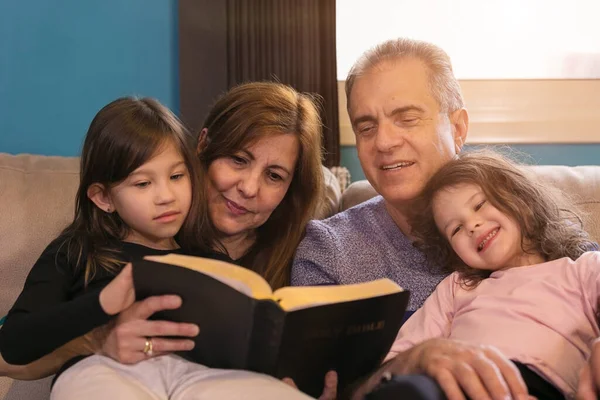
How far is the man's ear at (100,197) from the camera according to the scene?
1596 mm

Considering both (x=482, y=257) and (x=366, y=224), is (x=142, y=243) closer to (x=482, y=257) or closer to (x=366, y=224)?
(x=366, y=224)

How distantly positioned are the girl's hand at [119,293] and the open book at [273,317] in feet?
0.08

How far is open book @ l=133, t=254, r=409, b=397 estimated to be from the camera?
1.04m

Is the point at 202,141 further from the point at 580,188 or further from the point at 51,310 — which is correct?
the point at 580,188

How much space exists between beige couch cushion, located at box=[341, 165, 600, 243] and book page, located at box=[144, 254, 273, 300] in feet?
3.87

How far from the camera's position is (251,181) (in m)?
1.69

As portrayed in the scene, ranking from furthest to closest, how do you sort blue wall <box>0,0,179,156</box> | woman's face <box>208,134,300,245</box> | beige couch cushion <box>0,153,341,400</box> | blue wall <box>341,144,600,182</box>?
blue wall <box>341,144,600,182</box>
blue wall <box>0,0,179,156</box>
beige couch cushion <box>0,153,341,400</box>
woman's face <box>208,134,300,245</box>

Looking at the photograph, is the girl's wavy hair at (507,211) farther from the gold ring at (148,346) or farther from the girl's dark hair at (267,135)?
the gold ring at (148,346)

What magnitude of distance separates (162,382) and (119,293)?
0.63 ft

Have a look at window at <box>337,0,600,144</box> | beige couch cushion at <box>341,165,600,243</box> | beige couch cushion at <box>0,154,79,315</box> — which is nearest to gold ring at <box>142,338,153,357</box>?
beige couch cushion at <box>0,154,79,315</box>

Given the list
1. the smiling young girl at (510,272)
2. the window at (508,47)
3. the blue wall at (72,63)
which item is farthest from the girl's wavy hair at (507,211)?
the blue wall at (72,63)

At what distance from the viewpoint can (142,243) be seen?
63.2 inches

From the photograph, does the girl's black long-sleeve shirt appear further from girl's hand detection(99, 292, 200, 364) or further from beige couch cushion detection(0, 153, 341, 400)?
beige couch cushion detection(0, 153, 341, 400)

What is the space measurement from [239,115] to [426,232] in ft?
1.89
